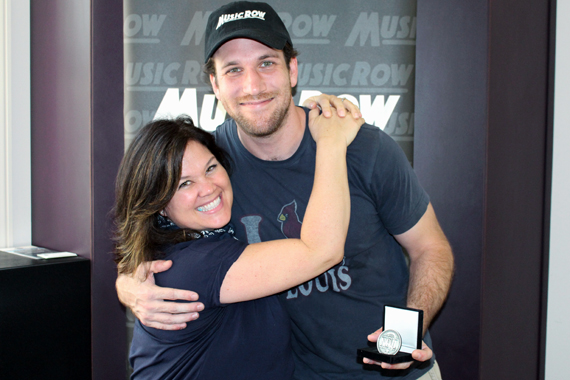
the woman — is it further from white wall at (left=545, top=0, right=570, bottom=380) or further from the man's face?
white wall at (left=545, top=0, right=570, bottom=380)

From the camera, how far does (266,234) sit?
156 cm

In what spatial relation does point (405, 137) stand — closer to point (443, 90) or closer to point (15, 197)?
point (443, 90)

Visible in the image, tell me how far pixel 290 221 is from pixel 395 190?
1.18 ft

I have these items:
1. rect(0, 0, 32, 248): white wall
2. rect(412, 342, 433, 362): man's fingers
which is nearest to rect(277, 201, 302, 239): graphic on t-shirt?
rect(412, 342, 433, 362): man's fingers

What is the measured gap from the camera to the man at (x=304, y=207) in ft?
5.00

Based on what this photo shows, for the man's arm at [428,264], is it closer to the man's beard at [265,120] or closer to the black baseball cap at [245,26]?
the man's beard at [265,120]

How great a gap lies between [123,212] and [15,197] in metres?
1.54

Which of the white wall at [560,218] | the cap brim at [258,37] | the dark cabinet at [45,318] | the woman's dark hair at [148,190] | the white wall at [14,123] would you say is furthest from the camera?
the white wall at [14,123]

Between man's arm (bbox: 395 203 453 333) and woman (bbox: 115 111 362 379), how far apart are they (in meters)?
0.33

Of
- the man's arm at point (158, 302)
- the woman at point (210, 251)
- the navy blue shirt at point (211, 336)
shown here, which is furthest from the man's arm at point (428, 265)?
the man's arm at point (158, 302)

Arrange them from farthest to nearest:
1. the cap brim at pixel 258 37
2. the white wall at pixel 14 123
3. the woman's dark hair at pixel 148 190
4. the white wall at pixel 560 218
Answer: the white wall at pixel 14 123, the white wall at pixel 560 218, the cap brim at pixel 258 37, the woman's dark hair at pixel 148 190

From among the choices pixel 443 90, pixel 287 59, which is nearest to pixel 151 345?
pixel 287 59

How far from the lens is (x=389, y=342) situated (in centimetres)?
126

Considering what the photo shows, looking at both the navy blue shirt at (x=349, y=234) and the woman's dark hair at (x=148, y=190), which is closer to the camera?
the woman's dark hair at (x=148, y=190)
